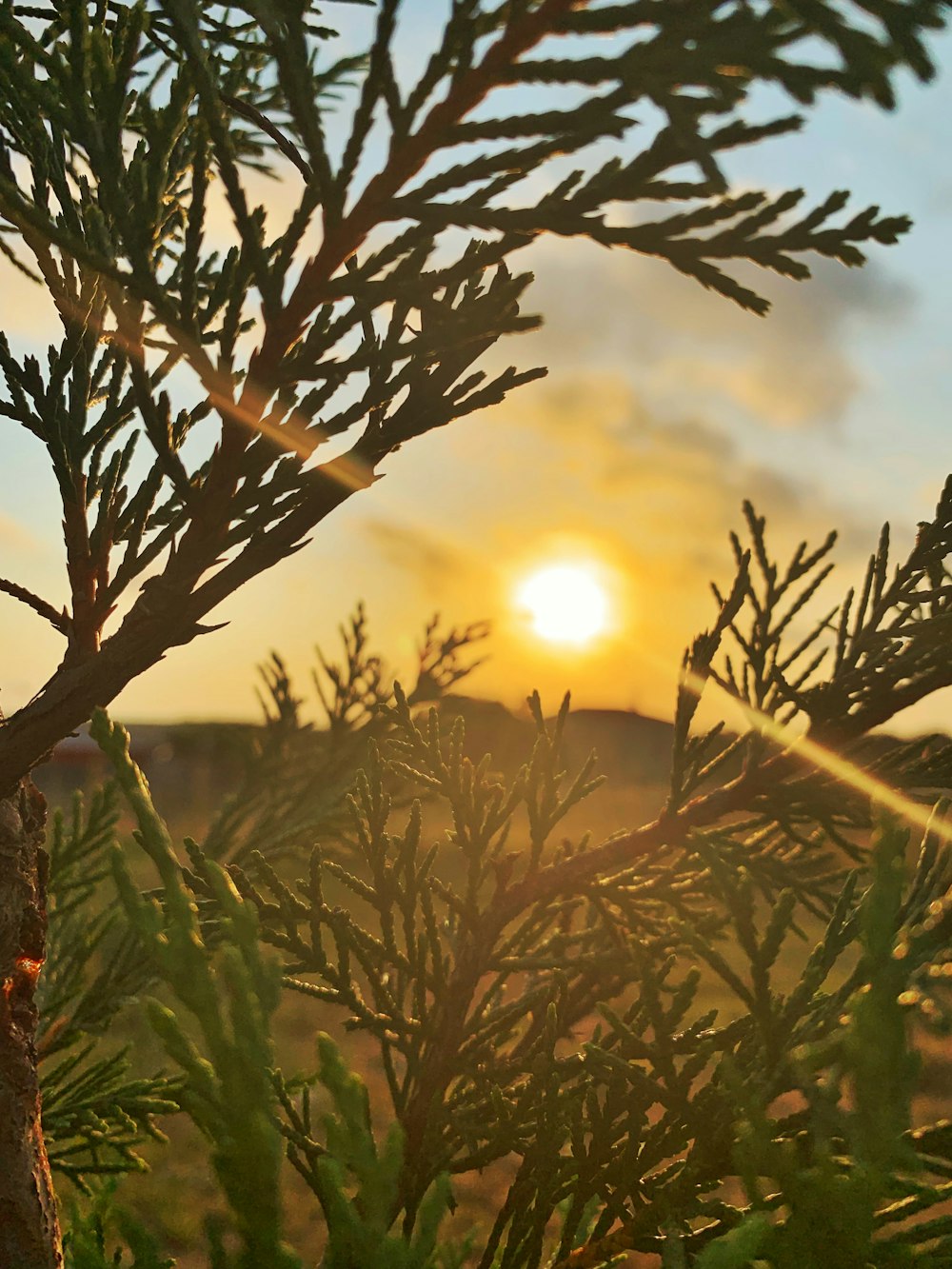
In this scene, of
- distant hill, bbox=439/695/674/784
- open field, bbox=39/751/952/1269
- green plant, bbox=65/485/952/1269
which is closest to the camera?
green plant, bbox=65/485/952/1269

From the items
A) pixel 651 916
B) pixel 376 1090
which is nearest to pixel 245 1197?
pixel 651 916

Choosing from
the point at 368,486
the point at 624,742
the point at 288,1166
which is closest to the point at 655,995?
the point at 368,486

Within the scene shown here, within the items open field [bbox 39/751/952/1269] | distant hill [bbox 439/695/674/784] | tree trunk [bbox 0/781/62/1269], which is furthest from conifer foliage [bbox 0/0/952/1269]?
distant hill [bbox 439/695/674/784]

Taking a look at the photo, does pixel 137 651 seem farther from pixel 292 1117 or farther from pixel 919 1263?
pixel 919 1263

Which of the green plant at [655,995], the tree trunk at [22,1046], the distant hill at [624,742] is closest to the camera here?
the green plant at [655,995]

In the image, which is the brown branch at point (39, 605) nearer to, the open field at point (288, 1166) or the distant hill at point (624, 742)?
the open field at point (288, 1166)

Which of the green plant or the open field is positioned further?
the open field

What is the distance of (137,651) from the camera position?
2.03 meters

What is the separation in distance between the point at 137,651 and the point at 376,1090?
11.1 m

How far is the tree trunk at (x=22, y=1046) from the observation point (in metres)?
2.04

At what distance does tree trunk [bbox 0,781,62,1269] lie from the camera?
6.70 ft

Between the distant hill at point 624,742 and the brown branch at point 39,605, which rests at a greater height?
the distant hill at point 624,742

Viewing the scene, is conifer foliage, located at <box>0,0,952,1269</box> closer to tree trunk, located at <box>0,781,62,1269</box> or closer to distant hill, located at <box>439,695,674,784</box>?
tree trunk, located at <box>0,781,62,1269</box>

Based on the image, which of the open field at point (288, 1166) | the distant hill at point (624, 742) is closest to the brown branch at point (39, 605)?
the open field at point (288, 1166)
